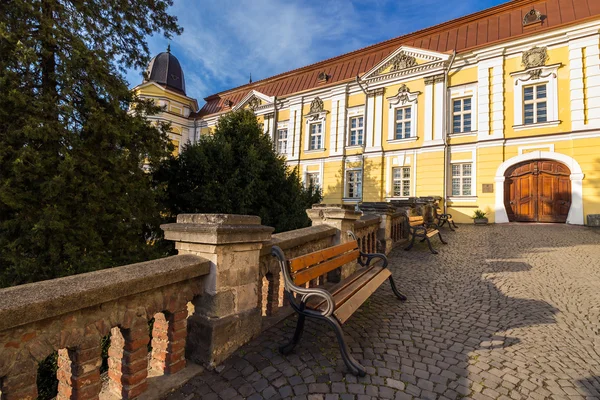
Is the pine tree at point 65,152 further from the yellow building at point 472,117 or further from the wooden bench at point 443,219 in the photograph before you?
the yellow building at point 472,117

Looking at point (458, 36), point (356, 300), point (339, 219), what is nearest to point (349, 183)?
point (458, 36)

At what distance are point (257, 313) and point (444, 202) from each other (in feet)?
52.0

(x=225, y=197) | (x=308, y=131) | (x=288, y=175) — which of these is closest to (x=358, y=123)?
(x=308, y=131)

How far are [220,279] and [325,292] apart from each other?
0.84 m

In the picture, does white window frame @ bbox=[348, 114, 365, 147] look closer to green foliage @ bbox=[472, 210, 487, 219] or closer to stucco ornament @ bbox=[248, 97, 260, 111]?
green foliage @ bbox=[472, 210, 487, 219]

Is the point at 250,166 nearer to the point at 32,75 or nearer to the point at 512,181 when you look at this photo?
the point at 32,75

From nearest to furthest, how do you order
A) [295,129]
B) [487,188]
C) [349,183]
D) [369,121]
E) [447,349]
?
[447,349] → [487,188] → [369,121] → [349,183] → [295,129]

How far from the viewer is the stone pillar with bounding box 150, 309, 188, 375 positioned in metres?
2.30

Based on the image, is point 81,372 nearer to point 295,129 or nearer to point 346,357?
point 346,357

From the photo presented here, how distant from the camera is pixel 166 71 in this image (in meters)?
33.7

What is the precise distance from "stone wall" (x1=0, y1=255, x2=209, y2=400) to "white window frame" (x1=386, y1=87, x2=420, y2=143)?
17943 mm

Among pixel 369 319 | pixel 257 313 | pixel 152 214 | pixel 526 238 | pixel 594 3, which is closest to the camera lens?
pixel 257 313

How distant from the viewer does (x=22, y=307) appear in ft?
4.73

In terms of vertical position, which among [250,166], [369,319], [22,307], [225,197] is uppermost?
[250,166]
